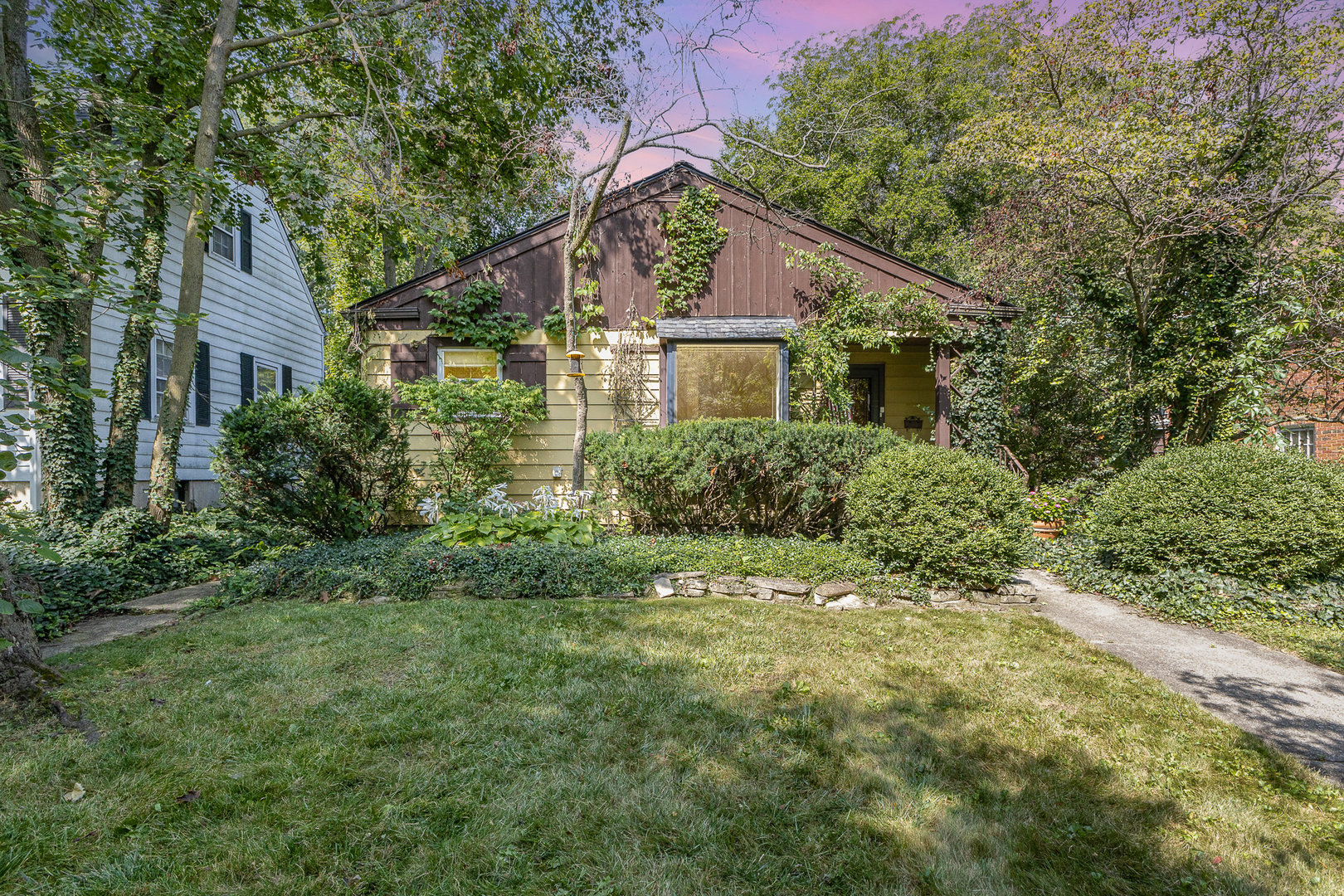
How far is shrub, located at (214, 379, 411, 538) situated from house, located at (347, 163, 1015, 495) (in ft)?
6.48

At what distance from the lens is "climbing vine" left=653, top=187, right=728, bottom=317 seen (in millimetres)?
8711

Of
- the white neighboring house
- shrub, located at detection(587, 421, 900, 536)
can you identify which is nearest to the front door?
shrub, located at detection(587, 421, 900, 536)

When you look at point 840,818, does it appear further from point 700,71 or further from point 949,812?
point 700,71

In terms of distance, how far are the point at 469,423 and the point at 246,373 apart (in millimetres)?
7208

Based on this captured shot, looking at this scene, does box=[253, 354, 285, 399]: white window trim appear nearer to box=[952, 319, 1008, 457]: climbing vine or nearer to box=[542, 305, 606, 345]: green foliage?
box=[542, 305, 606, 345]: green foliage

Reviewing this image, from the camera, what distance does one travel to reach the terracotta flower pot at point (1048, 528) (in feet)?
26.8

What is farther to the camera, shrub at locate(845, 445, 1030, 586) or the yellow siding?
the yellow siding

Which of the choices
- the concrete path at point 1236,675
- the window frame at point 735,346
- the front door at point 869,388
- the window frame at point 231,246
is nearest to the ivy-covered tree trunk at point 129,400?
the window frame at point 231,246

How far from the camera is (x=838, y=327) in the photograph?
8664 millimetres

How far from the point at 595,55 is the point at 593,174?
2693 millimetres

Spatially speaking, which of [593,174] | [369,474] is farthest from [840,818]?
[593,174]

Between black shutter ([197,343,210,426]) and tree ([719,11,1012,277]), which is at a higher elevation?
tree ([719,11,1012,277])

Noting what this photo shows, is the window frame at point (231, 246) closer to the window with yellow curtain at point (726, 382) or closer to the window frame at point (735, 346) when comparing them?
the window frame at point (735, 346)

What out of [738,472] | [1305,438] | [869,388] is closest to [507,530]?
[738,472]
